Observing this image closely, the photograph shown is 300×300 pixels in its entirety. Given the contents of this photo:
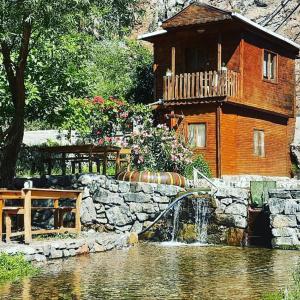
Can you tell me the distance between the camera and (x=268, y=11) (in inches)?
1608

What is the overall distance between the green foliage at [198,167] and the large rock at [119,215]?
495 cm

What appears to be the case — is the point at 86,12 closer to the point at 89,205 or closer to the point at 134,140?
the point at 89,205

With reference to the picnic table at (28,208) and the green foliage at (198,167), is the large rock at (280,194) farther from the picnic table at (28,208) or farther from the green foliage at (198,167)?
the green foliage at (198,167)

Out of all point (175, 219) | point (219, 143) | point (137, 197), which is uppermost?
point (219, 143)

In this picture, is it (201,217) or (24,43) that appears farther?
(201,217)

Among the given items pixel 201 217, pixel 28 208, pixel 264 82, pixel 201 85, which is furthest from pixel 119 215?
pixel 264 82

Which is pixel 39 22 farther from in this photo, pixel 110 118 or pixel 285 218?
pixel 110 118

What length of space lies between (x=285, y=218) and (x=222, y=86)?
8822mm

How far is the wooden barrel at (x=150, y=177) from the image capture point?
18234 mm

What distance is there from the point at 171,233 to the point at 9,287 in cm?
810

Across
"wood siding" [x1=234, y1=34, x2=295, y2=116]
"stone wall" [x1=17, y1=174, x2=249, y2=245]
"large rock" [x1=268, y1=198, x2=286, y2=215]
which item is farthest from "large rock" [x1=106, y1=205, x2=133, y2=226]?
"wood siding" [x1=234, y1=34, x2=295, y2=116]

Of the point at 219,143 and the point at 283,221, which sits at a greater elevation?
the point at 219,143

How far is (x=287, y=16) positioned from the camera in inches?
1559

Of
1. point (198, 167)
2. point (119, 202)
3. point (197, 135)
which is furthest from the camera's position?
point (197, 135)
